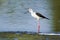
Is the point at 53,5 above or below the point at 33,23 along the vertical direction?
above

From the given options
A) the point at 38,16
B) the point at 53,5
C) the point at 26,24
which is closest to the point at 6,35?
the point at 38,16

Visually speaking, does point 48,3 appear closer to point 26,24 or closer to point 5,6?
point 26,24

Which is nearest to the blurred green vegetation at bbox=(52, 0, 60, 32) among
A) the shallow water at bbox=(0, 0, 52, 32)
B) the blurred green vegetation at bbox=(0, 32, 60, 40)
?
the shallow water at bbox=(0, 0, 52, 32)

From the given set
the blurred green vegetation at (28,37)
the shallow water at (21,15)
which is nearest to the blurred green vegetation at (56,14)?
the shallow water at (21,15)

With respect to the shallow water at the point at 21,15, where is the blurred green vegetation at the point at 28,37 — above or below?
below

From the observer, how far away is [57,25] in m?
3.29

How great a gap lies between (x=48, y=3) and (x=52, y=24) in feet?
1.25

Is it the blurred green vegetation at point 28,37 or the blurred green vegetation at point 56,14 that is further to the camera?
the blurred green vegetation at point 56,14

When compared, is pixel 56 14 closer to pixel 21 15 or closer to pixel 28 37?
pixel 21 15

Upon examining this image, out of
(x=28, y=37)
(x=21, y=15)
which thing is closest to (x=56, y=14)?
(x=21, y=15)

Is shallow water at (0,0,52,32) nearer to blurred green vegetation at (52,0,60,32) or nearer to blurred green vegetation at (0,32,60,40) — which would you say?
blurred green vegetation at (52,0,60,32)

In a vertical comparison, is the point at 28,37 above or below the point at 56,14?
below

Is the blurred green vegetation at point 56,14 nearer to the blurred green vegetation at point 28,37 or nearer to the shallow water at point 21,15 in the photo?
the shallow water at point 21,15

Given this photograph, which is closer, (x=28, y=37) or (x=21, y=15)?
(x=28, y=37)
